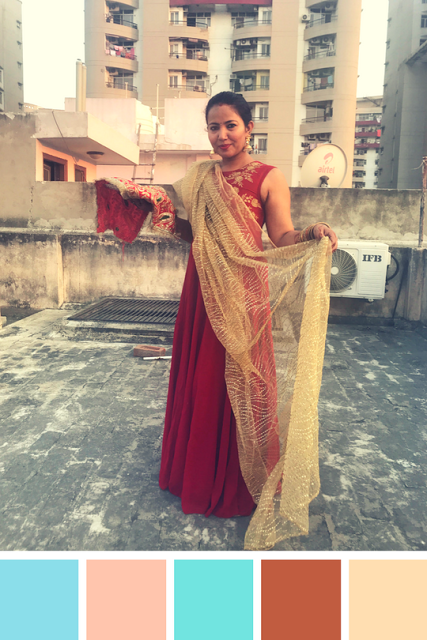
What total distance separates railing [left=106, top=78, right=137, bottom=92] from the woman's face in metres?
36.4

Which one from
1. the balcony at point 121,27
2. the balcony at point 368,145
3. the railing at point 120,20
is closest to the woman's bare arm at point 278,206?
the balcony at point 121,27

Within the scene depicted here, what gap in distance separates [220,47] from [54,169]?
31.8 meters

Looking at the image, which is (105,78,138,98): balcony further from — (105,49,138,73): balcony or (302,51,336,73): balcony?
(302,51,336,73): balcony

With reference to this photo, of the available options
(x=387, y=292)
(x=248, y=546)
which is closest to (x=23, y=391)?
(x=248, y=546)

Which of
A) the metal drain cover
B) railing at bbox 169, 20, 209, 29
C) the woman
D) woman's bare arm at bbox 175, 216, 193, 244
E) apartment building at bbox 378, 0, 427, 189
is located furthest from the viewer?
railing at bbox 169, 20, 209, 29

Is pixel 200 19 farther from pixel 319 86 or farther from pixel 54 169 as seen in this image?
pixel 54 169

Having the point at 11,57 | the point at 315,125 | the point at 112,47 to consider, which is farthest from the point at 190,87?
Result: the point at 11,57

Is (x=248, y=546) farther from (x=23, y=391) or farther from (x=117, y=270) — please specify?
(x=117, y=270)

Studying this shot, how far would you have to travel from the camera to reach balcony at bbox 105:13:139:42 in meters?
33.3

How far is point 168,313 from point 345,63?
110 ft

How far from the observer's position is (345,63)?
3281cm

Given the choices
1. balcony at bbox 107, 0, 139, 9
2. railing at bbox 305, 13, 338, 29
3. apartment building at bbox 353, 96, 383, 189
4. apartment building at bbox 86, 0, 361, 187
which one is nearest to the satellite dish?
apartment building at bbox 86, 0, 361, 187

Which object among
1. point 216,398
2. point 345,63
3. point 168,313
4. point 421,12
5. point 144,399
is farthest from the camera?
point 345,63

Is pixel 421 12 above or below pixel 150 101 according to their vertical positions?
above
